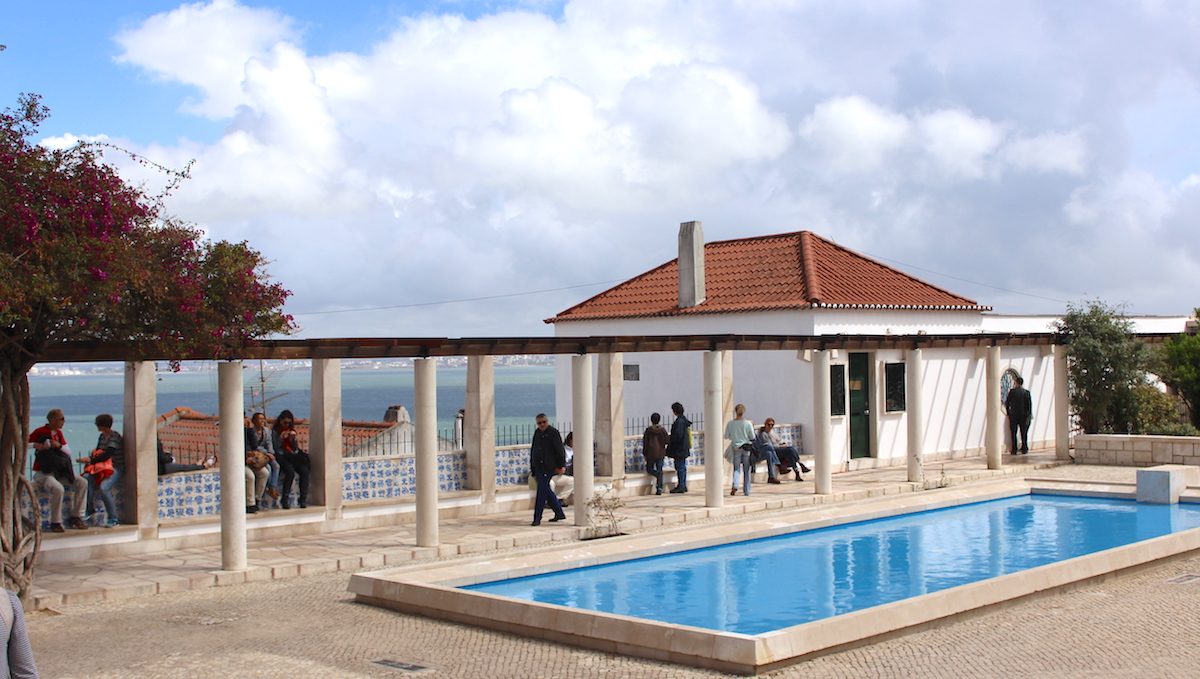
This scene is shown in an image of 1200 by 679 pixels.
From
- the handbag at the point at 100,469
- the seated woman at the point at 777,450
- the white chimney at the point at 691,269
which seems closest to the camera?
the handbag at the point at 100,469

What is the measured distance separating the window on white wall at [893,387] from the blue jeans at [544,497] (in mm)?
10321

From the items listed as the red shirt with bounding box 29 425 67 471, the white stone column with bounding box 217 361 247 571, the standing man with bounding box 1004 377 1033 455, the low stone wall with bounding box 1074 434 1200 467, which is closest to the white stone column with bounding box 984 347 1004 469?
the low stone wall with bounding box 1074 434 1200 467

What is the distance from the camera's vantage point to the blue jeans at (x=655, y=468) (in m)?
18.4

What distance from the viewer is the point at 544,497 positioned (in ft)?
49.1

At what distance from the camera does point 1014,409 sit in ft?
80.3

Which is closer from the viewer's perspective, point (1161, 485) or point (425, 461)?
point (425, 461)

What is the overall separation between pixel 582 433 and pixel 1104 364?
1355 centimetres

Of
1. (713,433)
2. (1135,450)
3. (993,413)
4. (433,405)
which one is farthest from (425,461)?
(1135,450)

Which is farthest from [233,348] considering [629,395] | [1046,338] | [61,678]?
[1046,338]

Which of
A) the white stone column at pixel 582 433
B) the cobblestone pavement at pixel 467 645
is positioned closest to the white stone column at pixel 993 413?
the white stone column at pixel 582 433

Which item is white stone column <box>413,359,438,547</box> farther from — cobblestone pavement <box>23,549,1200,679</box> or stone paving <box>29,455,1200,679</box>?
cobblestone pavement <box>23,549,1200,679</box>

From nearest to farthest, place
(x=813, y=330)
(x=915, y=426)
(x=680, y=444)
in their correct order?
(x=680, y=444) < (x=915, y=426) < (x=813, y=330)

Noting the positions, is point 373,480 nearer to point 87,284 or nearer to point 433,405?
point 433,405

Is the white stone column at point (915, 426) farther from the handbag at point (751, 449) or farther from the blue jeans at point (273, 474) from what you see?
the blue jeans at point (273, 474)
